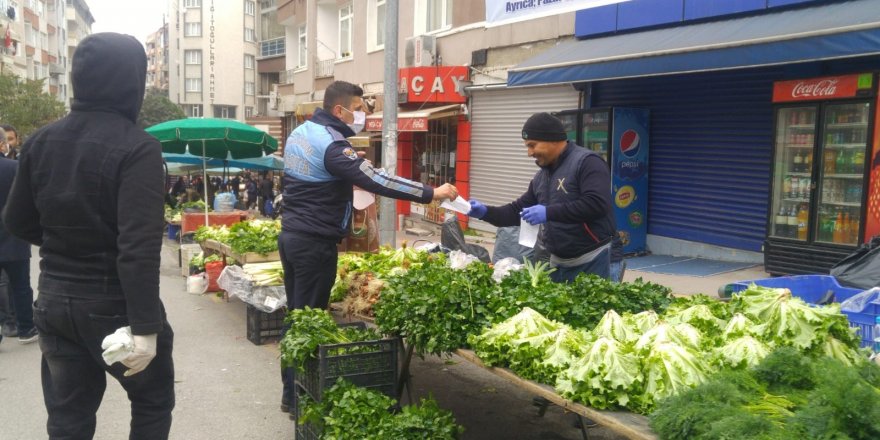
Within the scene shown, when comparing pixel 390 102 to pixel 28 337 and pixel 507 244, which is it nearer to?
pixel 507 244

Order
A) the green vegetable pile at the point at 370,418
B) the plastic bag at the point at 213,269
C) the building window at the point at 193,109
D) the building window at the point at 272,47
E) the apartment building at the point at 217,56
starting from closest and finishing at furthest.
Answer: the green vegetable pile at the point at 370,418 → the plastic bag at the point at 213,269 → the building window at the point at 272,47 → the apartment building at the point at 217,56 → the building window at the point at 193,109

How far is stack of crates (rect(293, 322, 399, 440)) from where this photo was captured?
412cm

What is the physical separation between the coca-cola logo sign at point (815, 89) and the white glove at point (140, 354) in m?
8.43

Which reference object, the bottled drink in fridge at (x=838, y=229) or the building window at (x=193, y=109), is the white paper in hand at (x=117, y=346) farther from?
the building window at (x=193, y=109)

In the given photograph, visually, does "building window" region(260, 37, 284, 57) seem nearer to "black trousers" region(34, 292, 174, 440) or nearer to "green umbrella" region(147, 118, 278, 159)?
"green umbrella" region(147, 118, 278, 159)

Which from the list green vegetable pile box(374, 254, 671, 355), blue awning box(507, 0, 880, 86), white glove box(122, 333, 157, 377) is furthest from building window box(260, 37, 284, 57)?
white glove box(122, 333, 157, 377)

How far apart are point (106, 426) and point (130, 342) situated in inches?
99.3

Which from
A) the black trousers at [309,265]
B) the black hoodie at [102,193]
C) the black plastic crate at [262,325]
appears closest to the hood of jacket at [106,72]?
the black hoodie at [102,193]

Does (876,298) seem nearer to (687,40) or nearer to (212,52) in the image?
(687,40)

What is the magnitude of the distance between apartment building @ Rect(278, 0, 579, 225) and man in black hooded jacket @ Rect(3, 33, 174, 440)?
24.5ft

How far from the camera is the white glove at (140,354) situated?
297cm

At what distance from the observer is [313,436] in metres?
4.21

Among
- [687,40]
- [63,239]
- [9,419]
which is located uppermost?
[687,40]

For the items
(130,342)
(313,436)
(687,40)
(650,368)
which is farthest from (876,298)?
(687,40)
